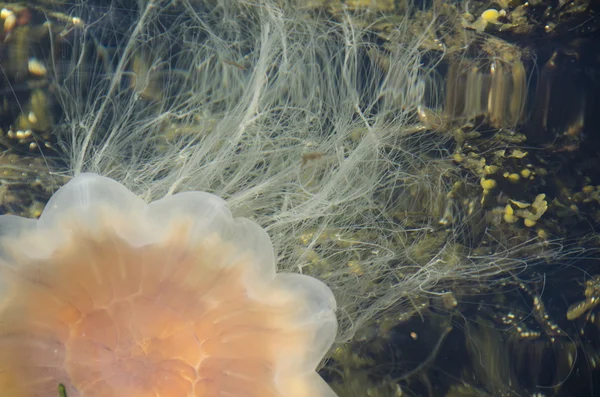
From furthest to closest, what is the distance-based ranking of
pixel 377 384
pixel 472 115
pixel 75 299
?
pixel 472 115
pixel 377 384
pixel 75 299

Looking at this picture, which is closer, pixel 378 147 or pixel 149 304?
pixel 149 304

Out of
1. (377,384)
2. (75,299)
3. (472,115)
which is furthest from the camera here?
(472,115)

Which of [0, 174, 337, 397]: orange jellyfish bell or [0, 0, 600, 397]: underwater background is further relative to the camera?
[0, 0, 600, 397]: underwater background

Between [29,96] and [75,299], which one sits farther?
[29,96]

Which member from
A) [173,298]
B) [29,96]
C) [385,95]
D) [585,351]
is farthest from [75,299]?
[585,351]

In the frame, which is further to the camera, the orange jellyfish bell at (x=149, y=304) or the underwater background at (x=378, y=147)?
the underwater background at (x=378, y=147)

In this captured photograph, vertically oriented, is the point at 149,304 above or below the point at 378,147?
below

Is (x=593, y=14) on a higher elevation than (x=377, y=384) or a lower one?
higher

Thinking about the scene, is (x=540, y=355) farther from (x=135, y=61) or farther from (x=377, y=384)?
(x=135, y=61)
